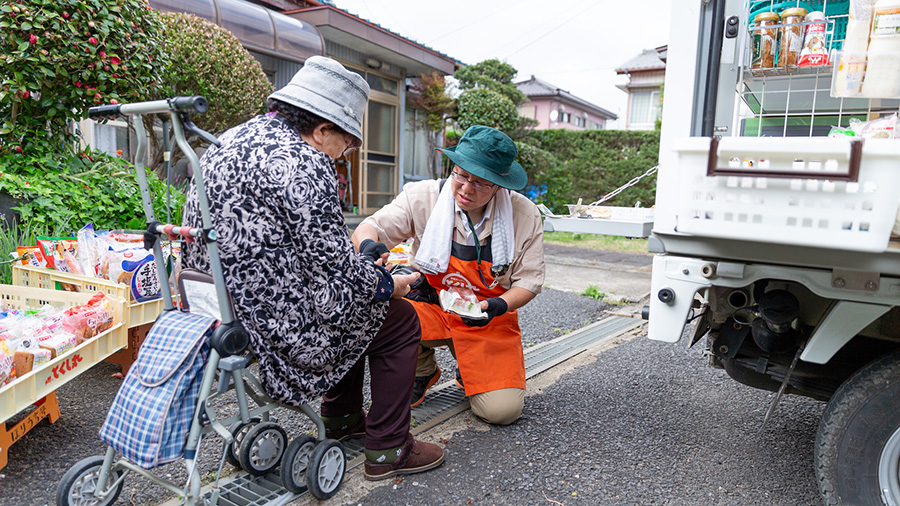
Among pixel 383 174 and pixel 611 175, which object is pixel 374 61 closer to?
pixel 383 174

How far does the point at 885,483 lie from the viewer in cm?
173

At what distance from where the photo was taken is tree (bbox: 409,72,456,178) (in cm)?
1183

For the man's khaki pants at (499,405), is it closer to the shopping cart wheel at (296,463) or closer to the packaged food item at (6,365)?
the shopping cart wheel at (296,463)

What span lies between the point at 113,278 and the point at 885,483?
331 cm

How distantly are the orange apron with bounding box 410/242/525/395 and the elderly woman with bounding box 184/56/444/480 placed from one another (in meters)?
0.73

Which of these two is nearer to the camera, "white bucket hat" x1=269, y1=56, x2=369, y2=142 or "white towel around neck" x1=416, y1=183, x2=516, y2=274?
"white bucket hat" x1=269, y1=56, x2=369, y2=142

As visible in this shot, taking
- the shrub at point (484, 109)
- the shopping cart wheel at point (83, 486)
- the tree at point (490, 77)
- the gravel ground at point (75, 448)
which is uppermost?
the tree at point (490, 77)

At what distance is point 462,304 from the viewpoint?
2.67 m

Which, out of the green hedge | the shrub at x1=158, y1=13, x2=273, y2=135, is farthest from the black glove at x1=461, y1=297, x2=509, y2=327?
Answer: the green hedge

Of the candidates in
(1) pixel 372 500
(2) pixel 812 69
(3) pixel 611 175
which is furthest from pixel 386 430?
(3) pixel 611 175

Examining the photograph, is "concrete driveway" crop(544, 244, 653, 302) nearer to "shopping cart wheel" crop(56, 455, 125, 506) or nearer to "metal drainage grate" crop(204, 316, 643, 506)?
"metal drainage grate" crop(204, 316, 643, 506)

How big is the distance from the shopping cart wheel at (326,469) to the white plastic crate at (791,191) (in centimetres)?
144

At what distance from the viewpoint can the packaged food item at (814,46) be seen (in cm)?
212

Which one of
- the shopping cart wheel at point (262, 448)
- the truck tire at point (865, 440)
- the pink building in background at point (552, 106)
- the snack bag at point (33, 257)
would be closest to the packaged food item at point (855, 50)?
the truck tire at point (865, 440)
